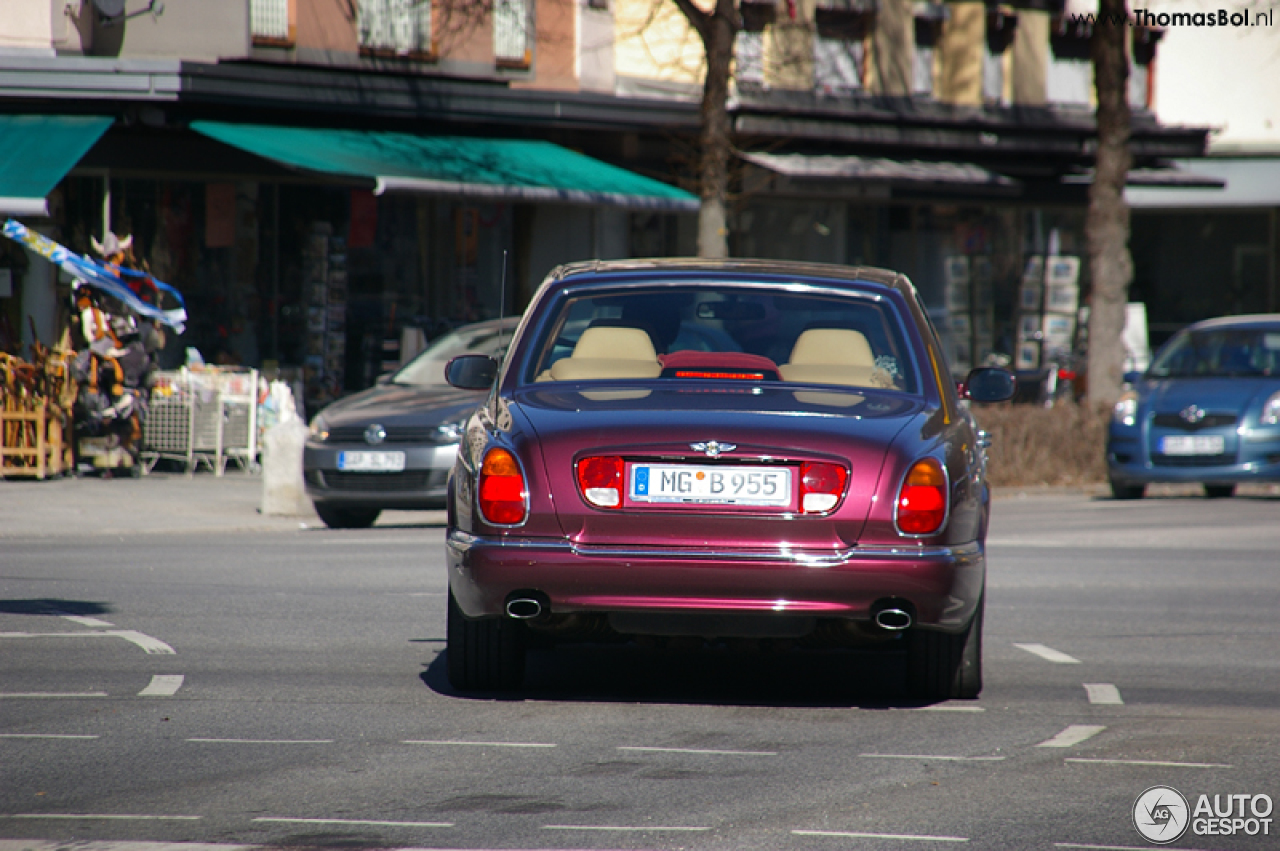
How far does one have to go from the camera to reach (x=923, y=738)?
6277mm

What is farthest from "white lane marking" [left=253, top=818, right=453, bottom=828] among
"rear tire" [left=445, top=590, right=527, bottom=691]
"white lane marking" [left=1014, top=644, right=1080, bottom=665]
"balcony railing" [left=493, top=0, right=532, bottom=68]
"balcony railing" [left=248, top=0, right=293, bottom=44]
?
"balcony railing" [left=493, top=0, right=532, bottom=68]

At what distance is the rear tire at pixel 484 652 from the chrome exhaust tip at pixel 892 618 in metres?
1.35

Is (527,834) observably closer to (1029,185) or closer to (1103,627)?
(1103,627)

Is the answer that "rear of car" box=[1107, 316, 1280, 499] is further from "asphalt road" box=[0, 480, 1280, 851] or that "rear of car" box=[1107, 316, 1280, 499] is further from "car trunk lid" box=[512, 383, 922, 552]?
"car trunk lid" box=[512, 383, 922, 552]

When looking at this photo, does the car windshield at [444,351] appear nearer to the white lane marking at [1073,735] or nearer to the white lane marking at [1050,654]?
the white lane marking at [1050,654]

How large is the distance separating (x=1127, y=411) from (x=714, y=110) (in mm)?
5797

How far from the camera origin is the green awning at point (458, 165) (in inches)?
793

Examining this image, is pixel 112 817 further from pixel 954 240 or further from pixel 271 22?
pixel 954 240

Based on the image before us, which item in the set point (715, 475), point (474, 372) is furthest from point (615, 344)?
point (715, 475)

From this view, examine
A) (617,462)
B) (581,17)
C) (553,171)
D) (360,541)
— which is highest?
(581,17)

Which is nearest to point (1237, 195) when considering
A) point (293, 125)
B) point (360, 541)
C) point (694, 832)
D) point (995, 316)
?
point (995, 316)

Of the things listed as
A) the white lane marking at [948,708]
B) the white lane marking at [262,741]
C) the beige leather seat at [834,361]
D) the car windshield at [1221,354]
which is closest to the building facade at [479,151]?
the car windshield at [1221,354]

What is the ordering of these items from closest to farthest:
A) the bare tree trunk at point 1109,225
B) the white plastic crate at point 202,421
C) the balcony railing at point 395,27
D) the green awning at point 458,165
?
the white plastic crate at point 202,421 < the green awning at point 458,165 < the bare tree trunk at point 1109,225 < the balcony railing at point 395,27

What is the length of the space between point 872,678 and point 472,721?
1916mm
